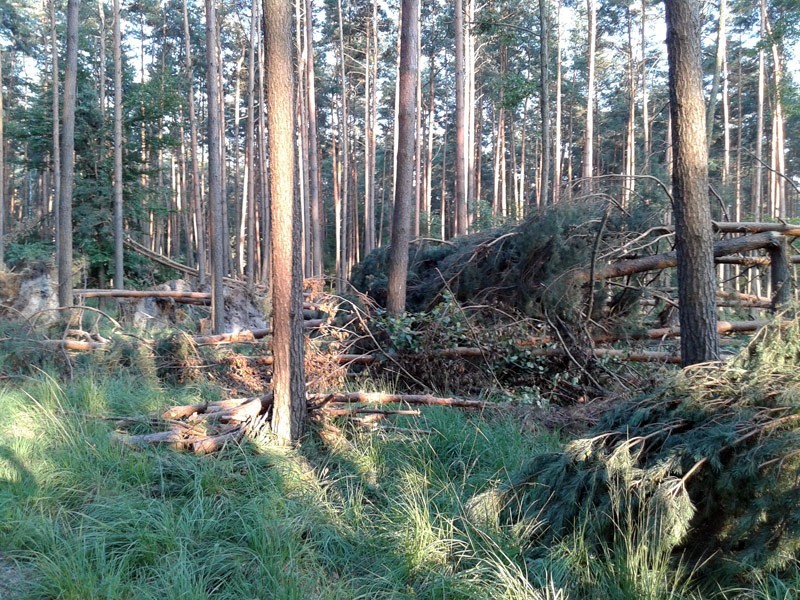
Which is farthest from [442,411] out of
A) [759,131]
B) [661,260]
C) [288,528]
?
[759,131]

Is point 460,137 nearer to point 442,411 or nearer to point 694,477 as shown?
point 442,411

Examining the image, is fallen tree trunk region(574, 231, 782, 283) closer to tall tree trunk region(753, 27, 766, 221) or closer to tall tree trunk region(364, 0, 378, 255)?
tall tree trunk region(364, 0, 378, 255)

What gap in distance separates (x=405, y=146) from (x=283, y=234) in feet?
14.9

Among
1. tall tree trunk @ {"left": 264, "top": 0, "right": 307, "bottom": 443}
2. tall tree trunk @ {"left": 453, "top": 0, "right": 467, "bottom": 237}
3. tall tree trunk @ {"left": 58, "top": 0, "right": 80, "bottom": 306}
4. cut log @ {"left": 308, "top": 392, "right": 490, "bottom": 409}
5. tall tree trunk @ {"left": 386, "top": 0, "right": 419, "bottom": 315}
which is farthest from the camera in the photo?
tall tree trunk @ {"left": 453, "top": 0, "right": 467, "bottom": 237}

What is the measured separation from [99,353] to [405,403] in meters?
4.53

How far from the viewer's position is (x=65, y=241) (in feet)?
36.8

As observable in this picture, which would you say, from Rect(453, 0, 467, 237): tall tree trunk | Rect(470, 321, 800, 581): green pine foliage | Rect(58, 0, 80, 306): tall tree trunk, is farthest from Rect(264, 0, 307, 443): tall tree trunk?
Rect(453, 0, 467, 237): tall tree trunk

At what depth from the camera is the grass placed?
291 centimetres

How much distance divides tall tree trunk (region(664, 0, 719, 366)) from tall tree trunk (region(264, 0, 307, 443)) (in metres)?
3.54

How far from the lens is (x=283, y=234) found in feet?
17.4

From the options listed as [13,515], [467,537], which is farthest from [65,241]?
[467,537]

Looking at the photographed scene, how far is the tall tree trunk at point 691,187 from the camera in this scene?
17.1ft

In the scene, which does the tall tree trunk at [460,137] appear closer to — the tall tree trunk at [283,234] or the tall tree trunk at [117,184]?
the tall tree trunk at [117,184]

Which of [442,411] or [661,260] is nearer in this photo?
[442,411]
